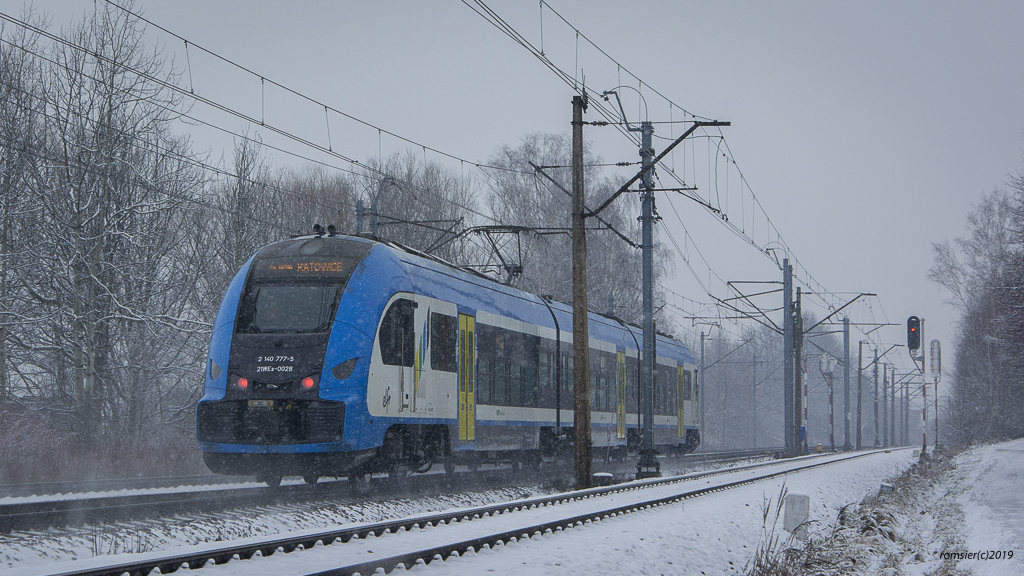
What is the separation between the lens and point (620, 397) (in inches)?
972

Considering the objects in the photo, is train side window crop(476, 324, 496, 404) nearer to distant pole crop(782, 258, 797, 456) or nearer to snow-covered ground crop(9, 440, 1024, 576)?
snow-covered ground crop(9, 440, 1024, 576)

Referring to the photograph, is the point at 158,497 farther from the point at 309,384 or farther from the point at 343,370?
the point at 343,370

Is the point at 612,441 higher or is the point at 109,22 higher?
the point at 109,22

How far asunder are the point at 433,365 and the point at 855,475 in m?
13.9

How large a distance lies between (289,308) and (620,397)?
1264 cm

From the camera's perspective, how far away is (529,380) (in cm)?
1872

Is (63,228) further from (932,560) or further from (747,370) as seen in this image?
(747,370)

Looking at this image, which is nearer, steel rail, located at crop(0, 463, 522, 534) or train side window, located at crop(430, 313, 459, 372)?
steel rail, located at crop(0, 463, 522, 534)

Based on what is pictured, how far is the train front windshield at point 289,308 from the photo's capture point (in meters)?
13.4

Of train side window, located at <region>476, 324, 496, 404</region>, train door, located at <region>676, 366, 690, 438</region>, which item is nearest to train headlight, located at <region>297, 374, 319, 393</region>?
train side window, located at <region>476, 324, 496, 404</region>

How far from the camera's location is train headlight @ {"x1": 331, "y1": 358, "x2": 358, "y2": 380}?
1302 centimetres

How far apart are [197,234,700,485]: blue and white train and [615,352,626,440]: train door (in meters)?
7.27

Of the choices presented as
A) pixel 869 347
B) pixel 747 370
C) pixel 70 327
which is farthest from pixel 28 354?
pixel 747 370

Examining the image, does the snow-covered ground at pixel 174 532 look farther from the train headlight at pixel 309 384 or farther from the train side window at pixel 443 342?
the train side window at pixel 443 342
